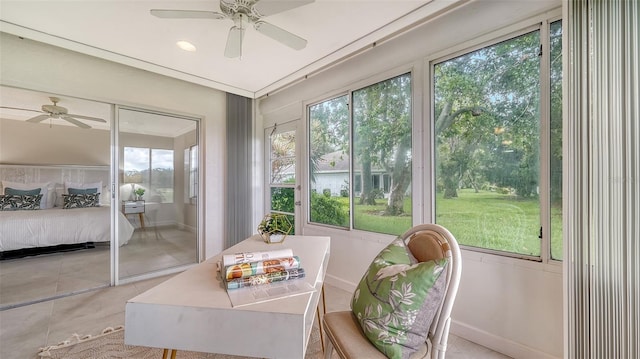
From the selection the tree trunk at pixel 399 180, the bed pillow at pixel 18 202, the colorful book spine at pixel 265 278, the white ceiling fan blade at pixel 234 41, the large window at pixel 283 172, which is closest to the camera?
the colorful book spine at pixel 265 278

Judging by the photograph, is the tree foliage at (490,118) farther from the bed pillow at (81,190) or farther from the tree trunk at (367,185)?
Answer: the bed pillow at (81,190)

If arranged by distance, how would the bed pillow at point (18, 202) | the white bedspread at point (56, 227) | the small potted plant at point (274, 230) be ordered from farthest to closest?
the bed pillow at point (18, 202) → the white bedspread at point (56, 227) → the small potted plant at point (274, 230)

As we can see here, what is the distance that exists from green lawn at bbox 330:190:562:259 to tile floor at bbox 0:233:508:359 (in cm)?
78

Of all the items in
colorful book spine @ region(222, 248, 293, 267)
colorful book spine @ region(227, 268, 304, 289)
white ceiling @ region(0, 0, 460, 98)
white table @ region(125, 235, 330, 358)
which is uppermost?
white ceiling @ region(0, 0, 460, 98)

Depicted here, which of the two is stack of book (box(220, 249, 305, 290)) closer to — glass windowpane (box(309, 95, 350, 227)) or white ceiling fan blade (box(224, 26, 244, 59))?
white ceiling fan blade (box(224, 26, 244, 59))

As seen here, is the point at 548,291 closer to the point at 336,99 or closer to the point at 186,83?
the point at 336,99

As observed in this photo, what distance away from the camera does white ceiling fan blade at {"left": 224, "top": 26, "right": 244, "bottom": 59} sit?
183 centimetres

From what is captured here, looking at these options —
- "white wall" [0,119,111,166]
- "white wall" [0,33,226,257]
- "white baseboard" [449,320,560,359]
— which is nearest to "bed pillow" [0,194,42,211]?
"white wall" [0,119,111,166]

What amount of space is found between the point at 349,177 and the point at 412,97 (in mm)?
1067

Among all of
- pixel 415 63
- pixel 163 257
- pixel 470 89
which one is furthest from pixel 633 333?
pixel 163 257

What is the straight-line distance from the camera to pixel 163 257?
349 centimetres

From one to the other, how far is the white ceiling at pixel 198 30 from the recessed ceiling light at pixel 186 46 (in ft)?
0.16

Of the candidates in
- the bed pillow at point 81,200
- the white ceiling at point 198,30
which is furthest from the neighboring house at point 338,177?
the bed pillow at point 81,200

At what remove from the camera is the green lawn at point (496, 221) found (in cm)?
165
